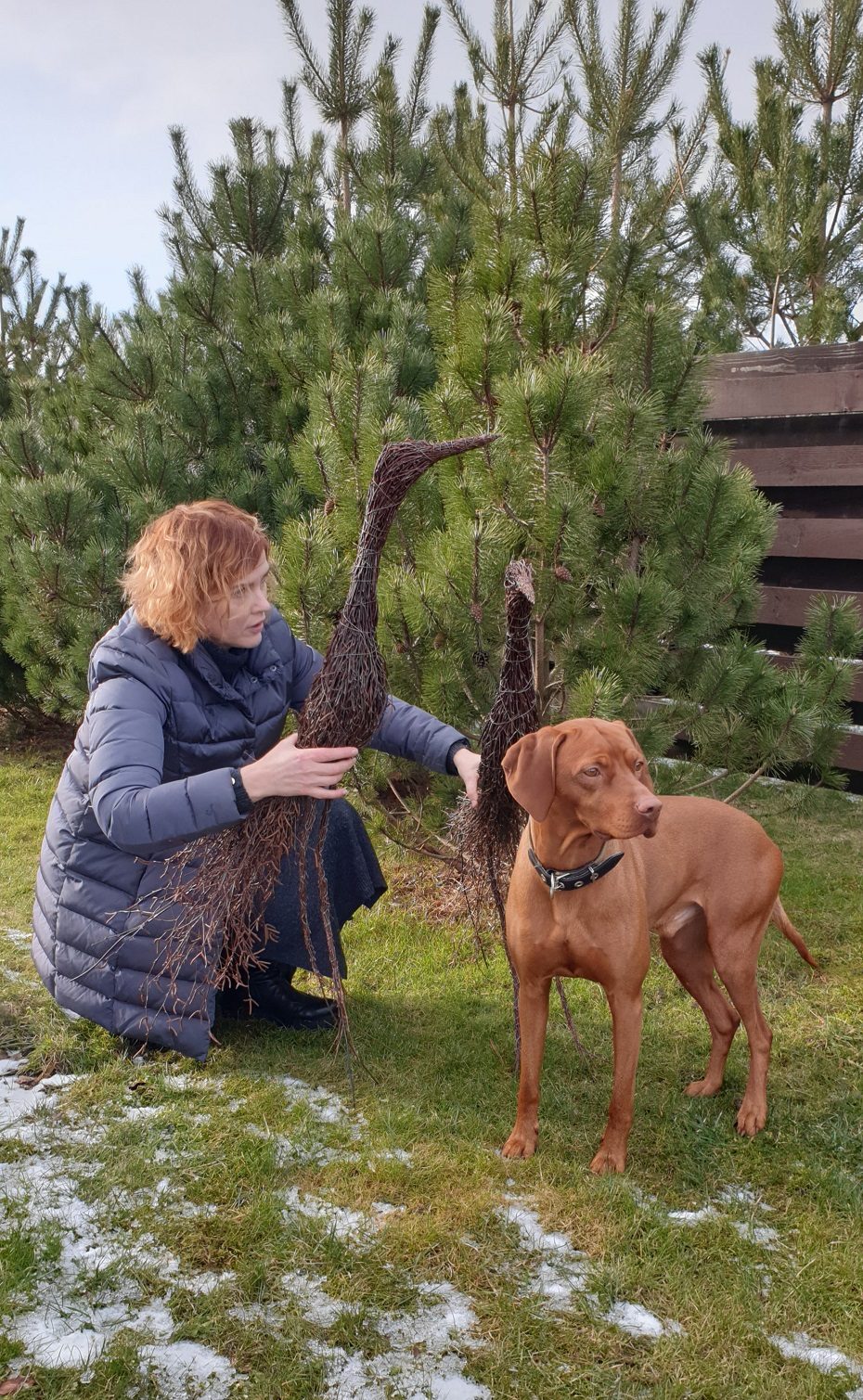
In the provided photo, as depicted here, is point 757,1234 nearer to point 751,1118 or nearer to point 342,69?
point 751,1118

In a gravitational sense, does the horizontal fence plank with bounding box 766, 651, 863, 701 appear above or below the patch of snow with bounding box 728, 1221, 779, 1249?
above

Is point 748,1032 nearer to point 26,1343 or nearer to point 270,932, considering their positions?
point 270,932

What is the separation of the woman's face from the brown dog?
108 centimetres

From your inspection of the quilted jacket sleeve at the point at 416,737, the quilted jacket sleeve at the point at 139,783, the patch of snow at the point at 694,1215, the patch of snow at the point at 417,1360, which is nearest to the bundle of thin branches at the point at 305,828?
the quilted jacket sleeve at the point at 139,783

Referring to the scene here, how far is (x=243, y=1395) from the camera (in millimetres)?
2096

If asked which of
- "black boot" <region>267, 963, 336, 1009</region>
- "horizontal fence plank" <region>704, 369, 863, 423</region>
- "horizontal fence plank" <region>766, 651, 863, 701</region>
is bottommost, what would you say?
"black boot" <region>267, 963, 336, 1009</region>

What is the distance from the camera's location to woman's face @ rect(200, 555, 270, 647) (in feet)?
10.8

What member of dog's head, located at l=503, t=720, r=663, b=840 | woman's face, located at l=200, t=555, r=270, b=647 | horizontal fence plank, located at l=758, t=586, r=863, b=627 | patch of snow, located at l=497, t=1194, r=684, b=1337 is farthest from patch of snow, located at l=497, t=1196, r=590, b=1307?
horizontal fence plank, located at l=758, t=586, r=863, b=627

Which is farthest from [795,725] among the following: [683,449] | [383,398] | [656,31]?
[656,31]

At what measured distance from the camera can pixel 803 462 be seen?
7230 millimetres

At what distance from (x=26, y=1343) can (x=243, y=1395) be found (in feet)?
1.65

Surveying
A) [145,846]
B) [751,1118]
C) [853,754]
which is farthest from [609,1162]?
[853,754]

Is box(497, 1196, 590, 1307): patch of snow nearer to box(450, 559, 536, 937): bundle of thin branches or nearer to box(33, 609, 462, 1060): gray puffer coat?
box(450, 559, 536, 937): bundle of thin branches

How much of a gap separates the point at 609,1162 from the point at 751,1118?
53 cm
